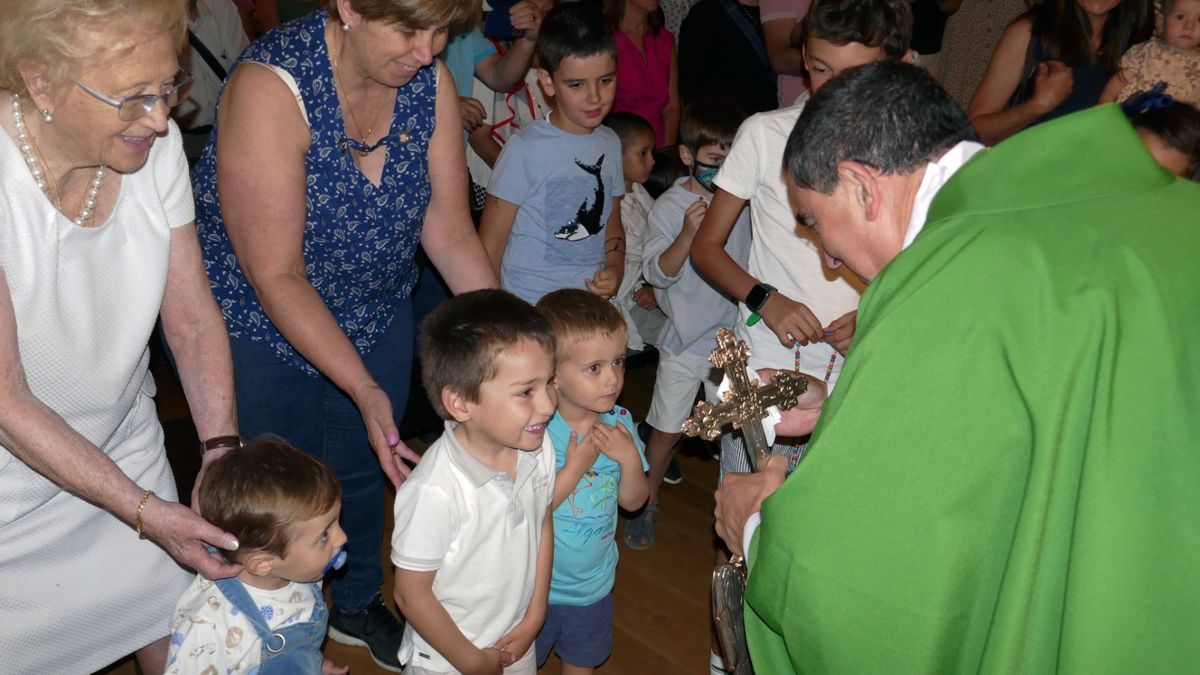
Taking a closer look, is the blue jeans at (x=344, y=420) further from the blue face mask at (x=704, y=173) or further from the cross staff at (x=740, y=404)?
the blue face mask at (x=704, y=173)

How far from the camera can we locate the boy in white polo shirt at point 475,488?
92.4 inches

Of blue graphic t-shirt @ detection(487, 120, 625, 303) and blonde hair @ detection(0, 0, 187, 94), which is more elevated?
blonde hair @ detection(0, 0, 187, 94)

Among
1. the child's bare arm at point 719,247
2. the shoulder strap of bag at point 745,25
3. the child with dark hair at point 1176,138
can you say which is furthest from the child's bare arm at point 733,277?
the shoulder strap of bag at point 745,25

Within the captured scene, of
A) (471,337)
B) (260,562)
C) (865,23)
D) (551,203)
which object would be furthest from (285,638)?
(865,23)

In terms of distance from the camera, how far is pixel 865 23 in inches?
118

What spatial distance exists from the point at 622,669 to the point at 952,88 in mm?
3602

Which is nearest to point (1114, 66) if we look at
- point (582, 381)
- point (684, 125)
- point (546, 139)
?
point (684, 125)

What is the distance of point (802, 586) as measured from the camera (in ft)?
5.84

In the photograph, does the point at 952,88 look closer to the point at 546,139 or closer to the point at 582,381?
the point at 546,139

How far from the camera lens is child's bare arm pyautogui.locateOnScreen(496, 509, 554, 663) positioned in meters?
2.55

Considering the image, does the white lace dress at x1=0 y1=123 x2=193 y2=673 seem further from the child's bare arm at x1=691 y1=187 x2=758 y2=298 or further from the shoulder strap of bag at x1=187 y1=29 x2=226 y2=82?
the shoulder strap of bag at x1=187 y1=29 x2=226 y2=82

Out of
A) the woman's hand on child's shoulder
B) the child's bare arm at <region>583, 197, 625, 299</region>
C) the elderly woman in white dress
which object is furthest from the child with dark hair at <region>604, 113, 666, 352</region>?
the elderly woman in white dress

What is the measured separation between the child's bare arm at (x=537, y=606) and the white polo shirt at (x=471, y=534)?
0.06 feet

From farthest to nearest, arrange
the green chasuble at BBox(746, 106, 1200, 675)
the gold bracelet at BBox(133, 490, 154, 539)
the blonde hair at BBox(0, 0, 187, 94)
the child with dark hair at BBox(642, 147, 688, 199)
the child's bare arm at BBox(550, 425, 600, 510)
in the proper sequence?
the child with dark hair at BBox(642, 147, 688, 199) < the child's bare arm at BBox(550, 425, 600, 510) < the gold bracelet at BBox(133, 490, 154, 539) < the blonde hair at BBox(0, 0, 187, 94) < the green chasuble at BBox(746, 106, 1200, 675)
